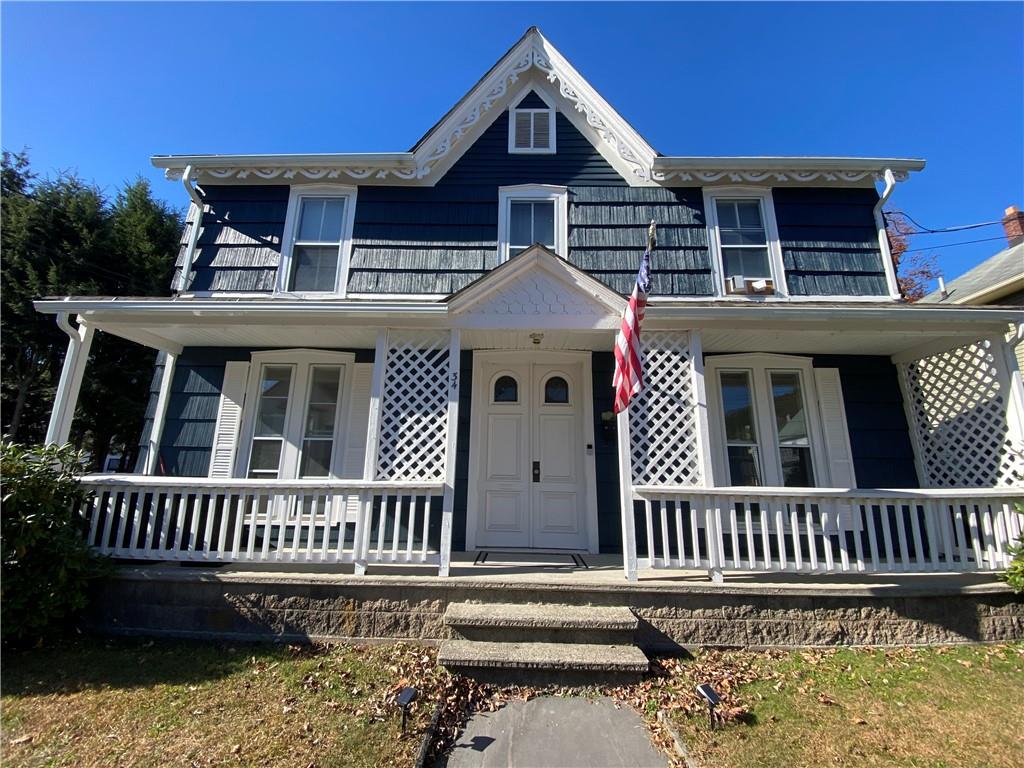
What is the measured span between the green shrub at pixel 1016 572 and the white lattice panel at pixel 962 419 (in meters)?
0.88

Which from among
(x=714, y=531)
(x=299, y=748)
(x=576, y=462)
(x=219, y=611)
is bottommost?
(x=299, y=748)

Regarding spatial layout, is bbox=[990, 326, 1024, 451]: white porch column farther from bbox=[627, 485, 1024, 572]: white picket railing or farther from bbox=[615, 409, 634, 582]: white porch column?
bbox=[615, 409, 634, 582]: white porch column

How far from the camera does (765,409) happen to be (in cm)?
577

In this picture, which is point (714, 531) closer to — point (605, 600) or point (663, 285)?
point (605, 600)

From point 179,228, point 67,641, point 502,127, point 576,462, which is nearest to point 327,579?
point 67,641

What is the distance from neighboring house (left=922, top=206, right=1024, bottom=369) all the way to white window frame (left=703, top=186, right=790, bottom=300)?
2.44 m

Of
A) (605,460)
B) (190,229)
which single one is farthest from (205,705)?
(190,229)

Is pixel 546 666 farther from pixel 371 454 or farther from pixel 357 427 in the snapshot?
pixel 357 427

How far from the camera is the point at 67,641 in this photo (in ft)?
12.5

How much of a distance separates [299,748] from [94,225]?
15.6m

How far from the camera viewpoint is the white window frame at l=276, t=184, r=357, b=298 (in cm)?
612

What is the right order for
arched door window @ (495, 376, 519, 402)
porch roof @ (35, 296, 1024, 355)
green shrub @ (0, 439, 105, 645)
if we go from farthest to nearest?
Result: arched door window @ (495, 376, 519, 402)
porch roof @ (35, 296, 1024, 355)
green shrub @ (0, 439, 105, 645)

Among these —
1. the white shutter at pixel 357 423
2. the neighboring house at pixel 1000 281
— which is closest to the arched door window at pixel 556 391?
the white shutter at pixel 357 423

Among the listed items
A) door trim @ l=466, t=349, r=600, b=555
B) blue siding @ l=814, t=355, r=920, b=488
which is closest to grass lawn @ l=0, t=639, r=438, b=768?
door trim @ l=466, t=349, r=600, b=555
